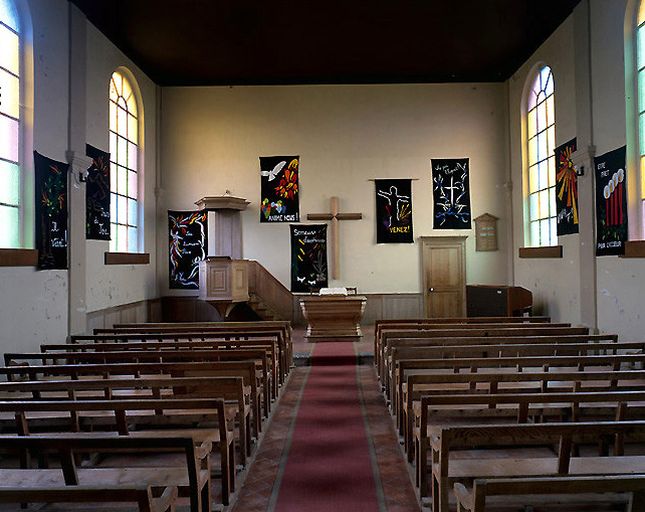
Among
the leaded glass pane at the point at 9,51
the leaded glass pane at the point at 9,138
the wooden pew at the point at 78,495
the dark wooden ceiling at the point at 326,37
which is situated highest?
the dark wooden ceiling at the point at 326,37

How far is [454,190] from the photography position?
42.8ft

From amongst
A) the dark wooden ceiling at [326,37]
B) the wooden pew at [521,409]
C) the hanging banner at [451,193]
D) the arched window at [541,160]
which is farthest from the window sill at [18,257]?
the arched window at [541,160]

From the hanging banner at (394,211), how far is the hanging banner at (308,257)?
1359 millimetres

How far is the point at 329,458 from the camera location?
417 centimetres

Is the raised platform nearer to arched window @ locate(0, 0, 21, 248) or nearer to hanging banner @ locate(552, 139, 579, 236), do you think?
hanging banner @ locate(552, 139, 579, 236)

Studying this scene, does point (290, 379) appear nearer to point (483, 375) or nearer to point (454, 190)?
point (483, 375)

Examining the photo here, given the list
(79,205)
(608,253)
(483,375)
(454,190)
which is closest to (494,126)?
→ (454,190)

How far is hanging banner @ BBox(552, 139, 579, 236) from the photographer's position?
9281mm

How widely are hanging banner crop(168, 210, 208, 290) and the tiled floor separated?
682 centimetres

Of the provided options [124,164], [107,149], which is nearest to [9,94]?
[107,149]

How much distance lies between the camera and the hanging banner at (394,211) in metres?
13.0

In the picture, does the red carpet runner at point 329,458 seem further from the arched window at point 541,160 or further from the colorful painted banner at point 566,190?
the arched window at point 541,160

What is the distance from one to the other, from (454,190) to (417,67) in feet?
9.55

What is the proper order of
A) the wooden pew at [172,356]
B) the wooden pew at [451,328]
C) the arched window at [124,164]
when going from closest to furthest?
the wooden pew at [172,356] < the wooden pew at [451,328] < the arched window at [124,164]
